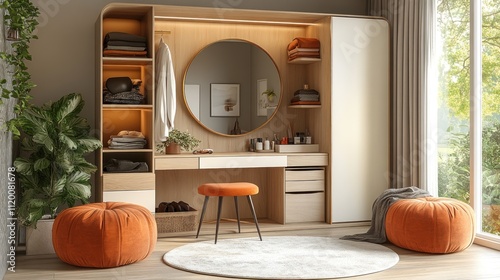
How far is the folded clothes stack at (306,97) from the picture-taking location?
21.0 feet

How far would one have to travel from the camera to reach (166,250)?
514 cm

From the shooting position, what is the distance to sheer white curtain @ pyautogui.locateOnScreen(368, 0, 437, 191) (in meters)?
5.98

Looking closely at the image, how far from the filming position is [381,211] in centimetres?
550

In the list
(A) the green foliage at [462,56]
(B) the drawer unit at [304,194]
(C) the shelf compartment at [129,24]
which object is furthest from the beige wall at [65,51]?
(A) the green foliage at [462,56]

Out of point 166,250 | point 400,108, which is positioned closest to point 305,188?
point 400,108

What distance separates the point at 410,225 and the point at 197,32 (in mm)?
2814

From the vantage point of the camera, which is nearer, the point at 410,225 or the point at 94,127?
the point at 410,225

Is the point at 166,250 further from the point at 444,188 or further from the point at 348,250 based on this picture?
the point at 444,188

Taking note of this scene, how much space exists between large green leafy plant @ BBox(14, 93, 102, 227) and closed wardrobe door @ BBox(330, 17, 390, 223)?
2.33 m

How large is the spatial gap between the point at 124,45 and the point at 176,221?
1.62 m

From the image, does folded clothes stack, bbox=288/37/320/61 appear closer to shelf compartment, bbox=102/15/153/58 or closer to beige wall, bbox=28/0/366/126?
shelf compartment, bbox=102/15/153/58
